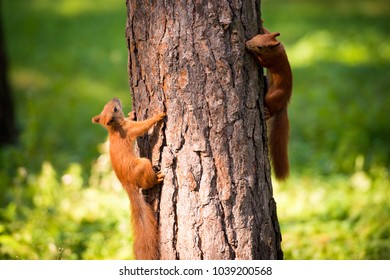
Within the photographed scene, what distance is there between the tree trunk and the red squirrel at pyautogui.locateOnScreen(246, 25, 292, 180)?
15.2ft

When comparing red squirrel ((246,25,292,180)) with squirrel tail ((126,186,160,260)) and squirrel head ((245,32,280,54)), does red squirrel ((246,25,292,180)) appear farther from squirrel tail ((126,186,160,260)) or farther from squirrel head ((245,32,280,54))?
squirrel tail ((126,186,160,260))

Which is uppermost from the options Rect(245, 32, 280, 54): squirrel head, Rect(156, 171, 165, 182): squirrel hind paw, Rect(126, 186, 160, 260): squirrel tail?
Rect(245, 32, 280, 54): squirrel head

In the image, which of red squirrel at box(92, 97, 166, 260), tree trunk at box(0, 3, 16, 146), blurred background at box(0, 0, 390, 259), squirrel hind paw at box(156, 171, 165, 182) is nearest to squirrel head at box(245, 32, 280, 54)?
red squirrel at box(92, 97, 166, 260)

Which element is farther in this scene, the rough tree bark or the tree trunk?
the tree trunk

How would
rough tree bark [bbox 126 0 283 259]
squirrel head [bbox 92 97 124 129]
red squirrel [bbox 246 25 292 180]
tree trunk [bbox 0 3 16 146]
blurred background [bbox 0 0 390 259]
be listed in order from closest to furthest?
rough tree bark [bbox 126 0 283 259], red squirrel [bbox 246 25 292 180], squirrel head [bbox 92 97 124 129], blurred background [bbox 0 0 390 259], tree trunk [bbox 0 3 16 146]

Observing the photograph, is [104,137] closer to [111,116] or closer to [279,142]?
[111,116]

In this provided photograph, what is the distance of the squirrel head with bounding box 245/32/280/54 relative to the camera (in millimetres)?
3078

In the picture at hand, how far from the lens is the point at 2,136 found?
7383mm

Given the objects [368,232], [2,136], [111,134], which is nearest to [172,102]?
[111,134]

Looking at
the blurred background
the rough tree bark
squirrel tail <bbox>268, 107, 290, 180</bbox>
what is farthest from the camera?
the blurred background

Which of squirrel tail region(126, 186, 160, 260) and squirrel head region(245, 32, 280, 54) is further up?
squirrel head region(245, 32, 280, 54)

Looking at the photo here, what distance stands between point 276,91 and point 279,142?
0.42 m

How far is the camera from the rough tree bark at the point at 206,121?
9.98 ft
